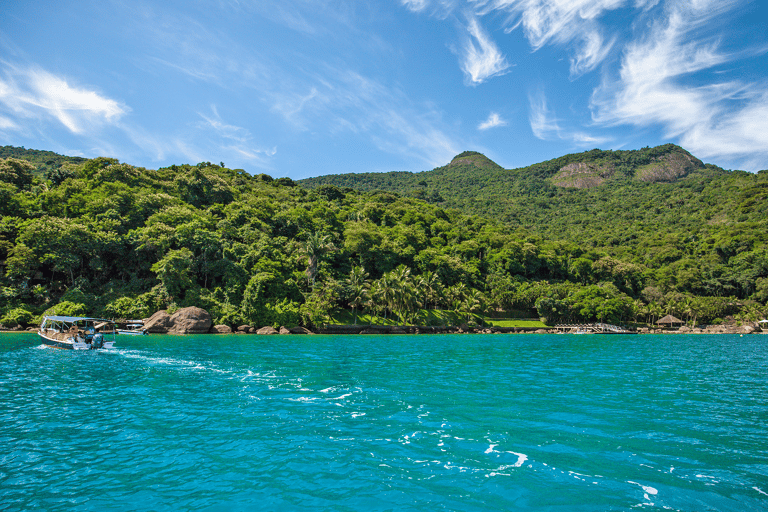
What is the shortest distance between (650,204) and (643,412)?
8612 inches

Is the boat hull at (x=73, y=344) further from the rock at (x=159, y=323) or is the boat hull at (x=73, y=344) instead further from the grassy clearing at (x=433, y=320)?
the grassy clearing at (x=433, y=320)

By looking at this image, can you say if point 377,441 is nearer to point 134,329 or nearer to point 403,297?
point 134,329

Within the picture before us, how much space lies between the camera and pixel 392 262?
101m

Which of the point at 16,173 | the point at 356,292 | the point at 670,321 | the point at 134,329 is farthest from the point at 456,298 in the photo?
the point at 16,173

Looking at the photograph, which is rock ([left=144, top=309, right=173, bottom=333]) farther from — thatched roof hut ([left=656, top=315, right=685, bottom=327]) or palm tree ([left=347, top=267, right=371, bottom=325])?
thatched roof hut ([left=656, top=315, right=685, bottom=327])

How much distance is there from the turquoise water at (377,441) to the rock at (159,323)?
121ft

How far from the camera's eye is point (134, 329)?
61094mm

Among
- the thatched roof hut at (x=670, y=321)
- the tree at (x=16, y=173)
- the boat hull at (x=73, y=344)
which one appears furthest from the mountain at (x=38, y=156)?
the thatched roof hut at (x=670, y=321)

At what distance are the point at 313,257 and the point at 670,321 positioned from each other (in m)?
98.3

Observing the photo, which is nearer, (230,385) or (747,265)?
(230,385)

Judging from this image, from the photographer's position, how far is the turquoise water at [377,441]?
9.17 m

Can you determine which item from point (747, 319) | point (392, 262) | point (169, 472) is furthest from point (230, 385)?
point (747, 319)

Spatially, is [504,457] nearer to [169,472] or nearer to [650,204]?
[169,472]

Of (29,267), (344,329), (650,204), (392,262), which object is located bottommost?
(344,329)
